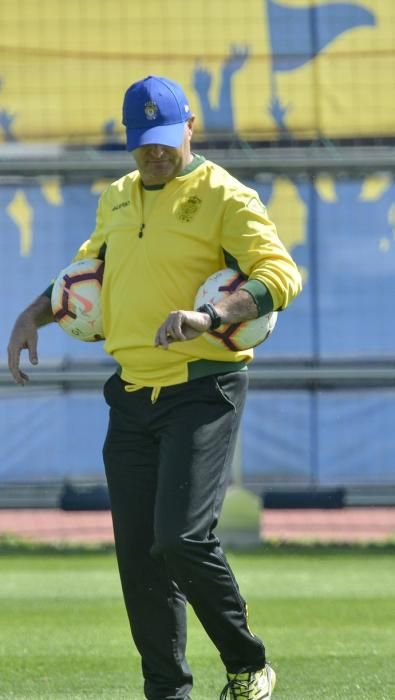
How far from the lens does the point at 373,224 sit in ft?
37.3

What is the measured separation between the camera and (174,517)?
4676 mm

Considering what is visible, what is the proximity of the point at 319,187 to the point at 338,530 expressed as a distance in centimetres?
253

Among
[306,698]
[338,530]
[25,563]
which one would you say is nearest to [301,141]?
[338,530]

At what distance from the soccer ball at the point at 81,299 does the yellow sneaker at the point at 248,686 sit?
122cm

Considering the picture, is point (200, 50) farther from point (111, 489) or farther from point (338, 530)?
point (111, 489)

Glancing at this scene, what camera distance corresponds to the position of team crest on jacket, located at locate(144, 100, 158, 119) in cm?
481

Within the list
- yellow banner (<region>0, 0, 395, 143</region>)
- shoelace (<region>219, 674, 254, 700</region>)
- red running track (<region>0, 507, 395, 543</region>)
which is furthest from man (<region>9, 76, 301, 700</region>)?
yellow banner (<region>0, 0, 395, 143</region>)

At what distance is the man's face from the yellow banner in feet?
21.4

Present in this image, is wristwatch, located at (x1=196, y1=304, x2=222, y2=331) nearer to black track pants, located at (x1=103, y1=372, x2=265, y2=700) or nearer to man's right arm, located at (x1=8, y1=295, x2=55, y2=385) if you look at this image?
black track pants, located at (x1=103, y1=372, x2=265, y2=700)

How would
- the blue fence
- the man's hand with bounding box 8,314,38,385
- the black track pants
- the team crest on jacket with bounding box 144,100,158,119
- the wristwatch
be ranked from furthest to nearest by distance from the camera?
the blue fence → the man's hand with bounding box 8,314,38,385 → the team crest on jacket with bounding box 144,100,158,119 → the black track pants → the wristwatch

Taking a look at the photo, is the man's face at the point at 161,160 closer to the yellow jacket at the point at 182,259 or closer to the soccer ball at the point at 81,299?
the yellow jacket at the point at 182,259

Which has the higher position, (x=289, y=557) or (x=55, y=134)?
(x=55, y=134)

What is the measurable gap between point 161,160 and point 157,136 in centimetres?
12

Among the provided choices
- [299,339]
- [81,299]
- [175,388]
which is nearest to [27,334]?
[81,299]
